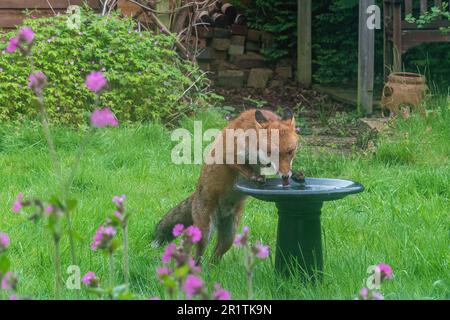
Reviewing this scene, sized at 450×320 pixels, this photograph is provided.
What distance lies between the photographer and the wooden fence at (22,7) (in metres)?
12.1

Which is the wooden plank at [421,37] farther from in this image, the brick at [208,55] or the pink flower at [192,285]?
the pink flower at [192,285]

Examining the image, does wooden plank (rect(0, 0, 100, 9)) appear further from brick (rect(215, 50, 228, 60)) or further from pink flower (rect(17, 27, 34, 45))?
pink flower (rect(17, 27, 34, 45))

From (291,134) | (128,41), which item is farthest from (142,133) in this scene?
(291,134)

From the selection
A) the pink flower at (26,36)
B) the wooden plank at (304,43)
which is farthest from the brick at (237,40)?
the pink flower at (26,36)

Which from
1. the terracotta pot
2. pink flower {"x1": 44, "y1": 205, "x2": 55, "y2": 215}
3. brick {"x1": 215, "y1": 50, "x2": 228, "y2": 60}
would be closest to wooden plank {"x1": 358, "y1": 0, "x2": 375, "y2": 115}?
the terracotta pot

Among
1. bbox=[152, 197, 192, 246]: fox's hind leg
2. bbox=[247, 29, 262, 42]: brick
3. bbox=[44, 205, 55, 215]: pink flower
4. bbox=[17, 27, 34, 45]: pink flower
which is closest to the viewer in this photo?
bbox=[44, 205, 55, 215]: pink flower

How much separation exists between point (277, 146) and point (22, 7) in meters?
8.09

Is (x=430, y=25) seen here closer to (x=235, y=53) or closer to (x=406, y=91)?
(x=406, y=91)

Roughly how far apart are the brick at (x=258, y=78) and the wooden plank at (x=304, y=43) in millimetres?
627

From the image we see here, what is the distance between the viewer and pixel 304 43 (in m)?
15.0

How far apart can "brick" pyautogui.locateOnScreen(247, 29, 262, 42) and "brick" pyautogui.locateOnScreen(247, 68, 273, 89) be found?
0.68 m

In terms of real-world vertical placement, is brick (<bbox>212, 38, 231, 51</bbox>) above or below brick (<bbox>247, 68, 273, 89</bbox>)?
above

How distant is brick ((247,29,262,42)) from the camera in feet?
50.7

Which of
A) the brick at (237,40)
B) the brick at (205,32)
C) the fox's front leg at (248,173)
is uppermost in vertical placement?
the brick at (205,32)
